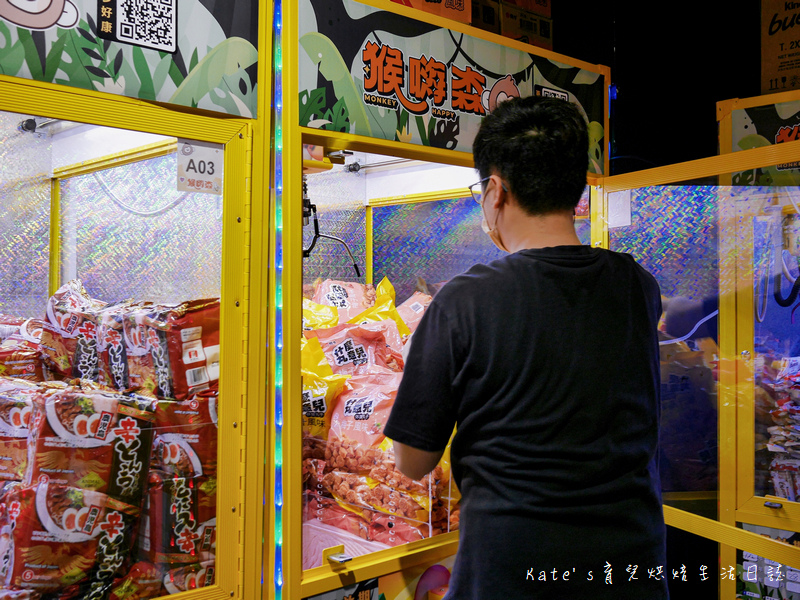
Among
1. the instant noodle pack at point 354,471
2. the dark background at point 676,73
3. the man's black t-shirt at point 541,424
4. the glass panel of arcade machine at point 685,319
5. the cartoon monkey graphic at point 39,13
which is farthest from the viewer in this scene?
the dark background at point 676,73

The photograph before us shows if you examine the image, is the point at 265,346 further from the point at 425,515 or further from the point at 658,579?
the point at 658,579

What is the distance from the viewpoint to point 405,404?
106 cm

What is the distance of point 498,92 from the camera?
2.17m

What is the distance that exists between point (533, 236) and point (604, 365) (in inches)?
10.7

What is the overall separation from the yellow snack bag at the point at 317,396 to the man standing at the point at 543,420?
1.06 metres

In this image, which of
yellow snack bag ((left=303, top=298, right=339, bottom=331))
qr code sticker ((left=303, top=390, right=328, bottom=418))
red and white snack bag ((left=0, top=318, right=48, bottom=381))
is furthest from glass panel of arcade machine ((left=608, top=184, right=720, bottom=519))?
red and white snack bag ((left=0, top=318, right=48, bottom=381))

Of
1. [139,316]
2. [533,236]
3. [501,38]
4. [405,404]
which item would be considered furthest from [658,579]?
[501,38]

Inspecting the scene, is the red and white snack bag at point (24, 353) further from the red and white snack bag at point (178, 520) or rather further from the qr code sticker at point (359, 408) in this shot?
the qr code sticker at point (359, 408)

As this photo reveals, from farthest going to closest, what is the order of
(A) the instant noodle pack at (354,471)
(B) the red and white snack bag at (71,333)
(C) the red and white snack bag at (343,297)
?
(C) the red and white snack bag at (343,297) → (A) the instant noodle pack at (354,471) → (B) the red and white snack bag at (71,333)

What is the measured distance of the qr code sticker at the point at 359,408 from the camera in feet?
6.82

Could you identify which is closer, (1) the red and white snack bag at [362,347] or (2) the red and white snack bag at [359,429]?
(2) the red and white snack bag at [359,429]

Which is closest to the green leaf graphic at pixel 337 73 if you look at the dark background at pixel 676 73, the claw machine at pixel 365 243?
the claw machine at pixel 365 243

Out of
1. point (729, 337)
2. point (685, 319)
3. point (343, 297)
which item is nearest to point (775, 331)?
point (729, 337)

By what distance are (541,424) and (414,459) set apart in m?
0.24
